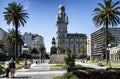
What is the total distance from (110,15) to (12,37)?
50059mm

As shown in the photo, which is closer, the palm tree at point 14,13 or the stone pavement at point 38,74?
the stone pavement at point 38,74

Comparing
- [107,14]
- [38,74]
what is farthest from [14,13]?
[38,74]

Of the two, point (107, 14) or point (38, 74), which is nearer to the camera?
point (38, 74)

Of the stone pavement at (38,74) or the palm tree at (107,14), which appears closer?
the stone pavement at (38,74)

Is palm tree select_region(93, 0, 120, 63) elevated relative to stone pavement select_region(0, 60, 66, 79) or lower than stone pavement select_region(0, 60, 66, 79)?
elevated

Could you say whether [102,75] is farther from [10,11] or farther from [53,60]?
[53,60]

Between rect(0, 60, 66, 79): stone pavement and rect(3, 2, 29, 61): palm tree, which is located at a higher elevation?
rect(3, 2, 29, 61): palm tree

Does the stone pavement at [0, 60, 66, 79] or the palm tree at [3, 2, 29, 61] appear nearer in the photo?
the stone pavement at [0, 60, 66, 79]

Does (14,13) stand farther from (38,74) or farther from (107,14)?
(38,74)

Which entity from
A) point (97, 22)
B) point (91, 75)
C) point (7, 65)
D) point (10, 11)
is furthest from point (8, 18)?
point (91, 75)

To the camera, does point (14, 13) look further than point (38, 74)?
Yes

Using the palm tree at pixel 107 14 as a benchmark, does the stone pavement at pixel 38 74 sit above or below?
below

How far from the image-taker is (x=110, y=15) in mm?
75688

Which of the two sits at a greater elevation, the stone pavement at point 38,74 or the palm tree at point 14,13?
the palm tree at point 14,13
